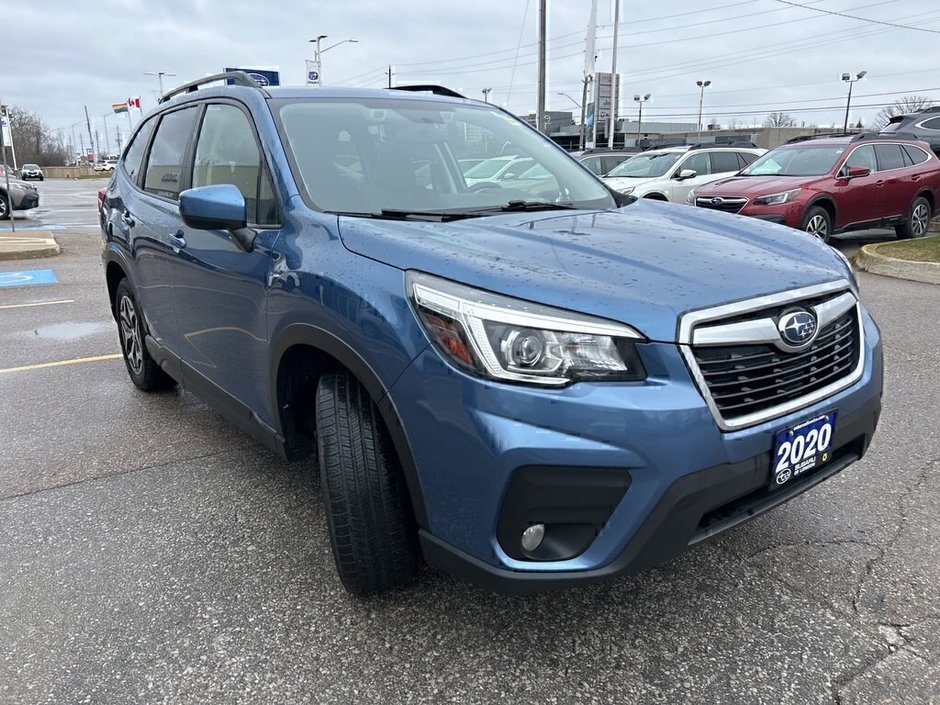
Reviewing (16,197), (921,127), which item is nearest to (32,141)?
(16,197)

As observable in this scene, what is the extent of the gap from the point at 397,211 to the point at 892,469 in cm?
266

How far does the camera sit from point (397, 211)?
2.72 meters

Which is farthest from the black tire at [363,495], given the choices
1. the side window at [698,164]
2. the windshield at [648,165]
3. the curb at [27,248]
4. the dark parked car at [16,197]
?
the dark parked car at [16,197]

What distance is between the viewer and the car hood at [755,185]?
9961 mm

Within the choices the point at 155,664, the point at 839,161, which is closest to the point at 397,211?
the point at 155,664

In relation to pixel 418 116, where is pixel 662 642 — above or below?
below

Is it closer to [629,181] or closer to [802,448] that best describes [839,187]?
[629,181]

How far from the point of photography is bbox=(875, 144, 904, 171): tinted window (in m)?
11.1

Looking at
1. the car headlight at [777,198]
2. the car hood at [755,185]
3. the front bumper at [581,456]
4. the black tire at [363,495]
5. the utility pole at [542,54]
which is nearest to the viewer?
the front bumper at [581,456]

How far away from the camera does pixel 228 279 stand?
3004 millimetres

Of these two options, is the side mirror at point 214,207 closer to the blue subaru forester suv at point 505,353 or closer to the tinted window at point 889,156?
the blue subaru forester suv at point 505,353

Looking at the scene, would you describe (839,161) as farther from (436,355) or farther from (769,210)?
(436,355)

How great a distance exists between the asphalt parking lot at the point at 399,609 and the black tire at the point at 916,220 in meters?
9.15

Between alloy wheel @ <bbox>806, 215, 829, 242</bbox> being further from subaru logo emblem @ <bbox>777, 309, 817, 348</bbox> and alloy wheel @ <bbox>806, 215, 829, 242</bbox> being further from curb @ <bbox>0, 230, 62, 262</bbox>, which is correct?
curb @ <bbox>0, 230, 62, 262</bbox>
